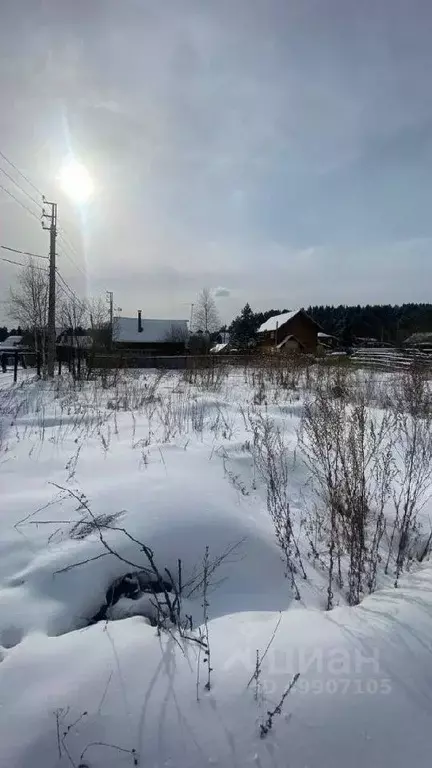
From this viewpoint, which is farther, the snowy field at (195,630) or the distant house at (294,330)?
the distant house at (294,330)

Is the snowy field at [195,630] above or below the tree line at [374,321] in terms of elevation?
below

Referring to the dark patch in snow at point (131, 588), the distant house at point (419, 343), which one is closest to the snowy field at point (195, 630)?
the dark patch in snow at point (131, 588)

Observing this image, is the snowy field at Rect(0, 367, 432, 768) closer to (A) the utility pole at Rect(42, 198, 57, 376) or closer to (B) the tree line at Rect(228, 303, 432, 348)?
(A) the utility pole at Rect(42, 198, 57, 376)

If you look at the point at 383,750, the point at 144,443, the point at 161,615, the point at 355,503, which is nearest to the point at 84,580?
the point at 161,615

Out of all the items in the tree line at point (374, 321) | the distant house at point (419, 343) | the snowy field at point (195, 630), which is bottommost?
the snowy field at point (195, 630)

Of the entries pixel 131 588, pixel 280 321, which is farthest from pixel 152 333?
pixel 131 588

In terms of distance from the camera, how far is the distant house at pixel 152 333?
43.4 metres

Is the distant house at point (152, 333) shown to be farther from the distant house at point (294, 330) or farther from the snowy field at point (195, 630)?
the snowy field at point (195, 630)

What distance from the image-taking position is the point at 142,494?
3.25 metres

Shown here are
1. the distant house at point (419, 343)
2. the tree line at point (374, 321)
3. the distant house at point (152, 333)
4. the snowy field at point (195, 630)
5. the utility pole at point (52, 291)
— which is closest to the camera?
the snowy field at point (195, 630)

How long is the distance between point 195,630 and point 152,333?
44258 millimetres

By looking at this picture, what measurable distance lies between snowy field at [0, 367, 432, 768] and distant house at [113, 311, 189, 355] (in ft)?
131

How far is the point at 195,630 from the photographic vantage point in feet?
6.38

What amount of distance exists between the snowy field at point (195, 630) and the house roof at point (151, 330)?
4091cm
